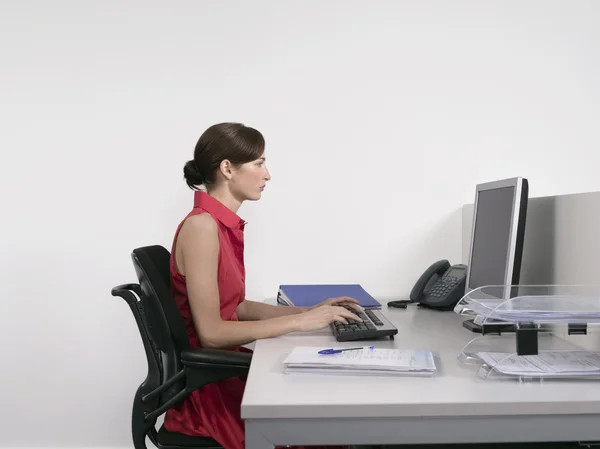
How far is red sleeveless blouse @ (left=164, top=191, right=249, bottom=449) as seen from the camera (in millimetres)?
1902

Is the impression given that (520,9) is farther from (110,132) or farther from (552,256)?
(110,132)

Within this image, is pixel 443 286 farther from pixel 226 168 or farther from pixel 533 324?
pixel 533 324

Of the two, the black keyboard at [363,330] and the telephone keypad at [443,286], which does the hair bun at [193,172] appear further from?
the telephone keypad at [443,286]

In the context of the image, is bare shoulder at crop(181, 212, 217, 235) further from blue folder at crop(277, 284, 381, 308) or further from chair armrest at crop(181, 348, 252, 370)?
blue folder at crop(277, 284, 381, 308)

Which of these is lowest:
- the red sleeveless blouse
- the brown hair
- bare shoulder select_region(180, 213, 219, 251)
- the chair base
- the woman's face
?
the chair base

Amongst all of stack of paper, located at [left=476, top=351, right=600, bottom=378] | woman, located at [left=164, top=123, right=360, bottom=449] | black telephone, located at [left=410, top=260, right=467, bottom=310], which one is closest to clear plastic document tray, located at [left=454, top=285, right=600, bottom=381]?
stack of paper, located at [left=476, top=351, right=600, bottom=378]

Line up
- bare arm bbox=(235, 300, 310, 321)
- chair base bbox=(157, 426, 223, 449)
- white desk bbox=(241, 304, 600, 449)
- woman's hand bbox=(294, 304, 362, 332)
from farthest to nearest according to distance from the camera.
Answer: bare arm bbox=(235, 300, 310, 321), woman's hand bbox=(294, 304, 362, 332), chair base bbox=(157, 426, 223, 449), white desk bbox=(241, 304, 600, 449)

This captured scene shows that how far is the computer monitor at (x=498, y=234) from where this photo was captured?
1950 mm

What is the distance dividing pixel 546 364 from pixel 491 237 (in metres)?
0.73

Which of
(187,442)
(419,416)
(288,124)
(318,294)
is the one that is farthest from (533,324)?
(288,124)

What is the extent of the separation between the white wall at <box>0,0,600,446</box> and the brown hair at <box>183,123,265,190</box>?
2.73 feet

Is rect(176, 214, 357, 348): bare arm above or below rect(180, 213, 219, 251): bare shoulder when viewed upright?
below

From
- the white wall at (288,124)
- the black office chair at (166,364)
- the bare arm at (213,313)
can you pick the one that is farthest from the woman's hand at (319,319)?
the white wall at (288,124)

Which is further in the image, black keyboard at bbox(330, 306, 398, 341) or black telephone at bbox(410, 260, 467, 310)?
black telephone at bbox(410, 260, 467, 310)
